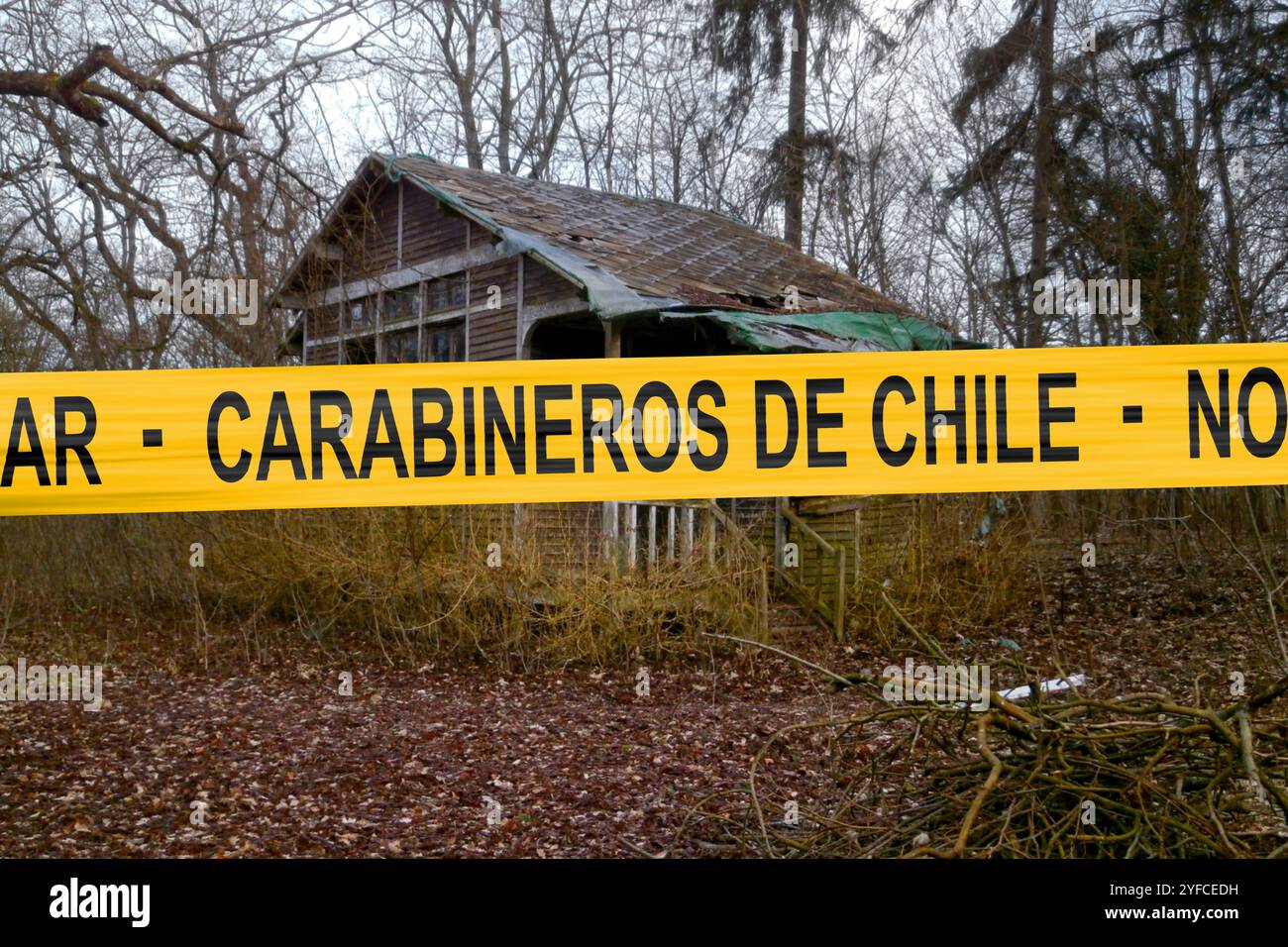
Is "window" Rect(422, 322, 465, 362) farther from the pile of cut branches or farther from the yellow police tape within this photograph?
the pile of cut branches

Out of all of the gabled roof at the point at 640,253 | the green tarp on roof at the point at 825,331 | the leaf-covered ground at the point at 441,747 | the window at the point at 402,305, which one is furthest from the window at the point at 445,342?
the leaf-covered ground at the point at 441,747

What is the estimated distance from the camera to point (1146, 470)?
5012mm

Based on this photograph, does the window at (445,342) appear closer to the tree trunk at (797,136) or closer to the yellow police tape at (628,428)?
the tree trunk at (797,136)

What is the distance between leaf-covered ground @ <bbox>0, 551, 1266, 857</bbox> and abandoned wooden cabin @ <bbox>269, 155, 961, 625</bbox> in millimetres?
1528

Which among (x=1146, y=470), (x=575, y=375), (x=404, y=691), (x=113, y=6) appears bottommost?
(x=404, y=691)

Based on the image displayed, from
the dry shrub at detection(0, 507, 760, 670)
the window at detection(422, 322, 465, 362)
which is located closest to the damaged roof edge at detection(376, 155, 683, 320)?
the window at detection(422, 322, 465, 362)

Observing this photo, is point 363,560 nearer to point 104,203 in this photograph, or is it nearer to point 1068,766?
point 1068,766

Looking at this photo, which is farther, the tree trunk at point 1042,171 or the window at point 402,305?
the tree trunk at point 1042,171

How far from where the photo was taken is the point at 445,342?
525 inches

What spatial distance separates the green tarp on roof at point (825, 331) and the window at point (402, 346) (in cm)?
425

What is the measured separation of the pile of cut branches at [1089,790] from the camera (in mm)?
3797

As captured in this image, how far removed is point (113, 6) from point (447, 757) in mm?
10507

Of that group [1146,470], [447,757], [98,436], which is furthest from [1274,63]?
[98,436]
